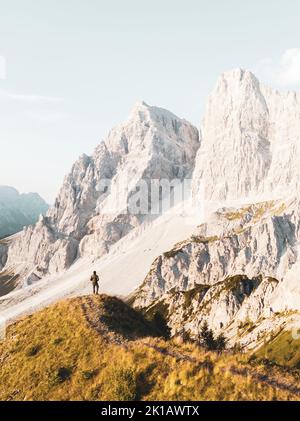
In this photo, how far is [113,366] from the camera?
2791 centimetres

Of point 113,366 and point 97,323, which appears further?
point 97,323

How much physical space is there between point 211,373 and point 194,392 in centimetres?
166

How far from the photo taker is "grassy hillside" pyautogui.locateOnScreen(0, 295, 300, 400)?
2448cm

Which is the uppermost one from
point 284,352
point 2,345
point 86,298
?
point 86,298

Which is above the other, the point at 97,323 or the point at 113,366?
the point at 113,366

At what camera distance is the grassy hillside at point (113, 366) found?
24.5 metres

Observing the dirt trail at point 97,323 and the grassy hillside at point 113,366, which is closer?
the grassy hillside at point 113,366

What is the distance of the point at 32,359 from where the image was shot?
32531mm

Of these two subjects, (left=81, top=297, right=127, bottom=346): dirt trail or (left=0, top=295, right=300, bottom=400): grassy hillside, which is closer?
(left=0, top=295, right=300, bottom=400): grassy hillside
